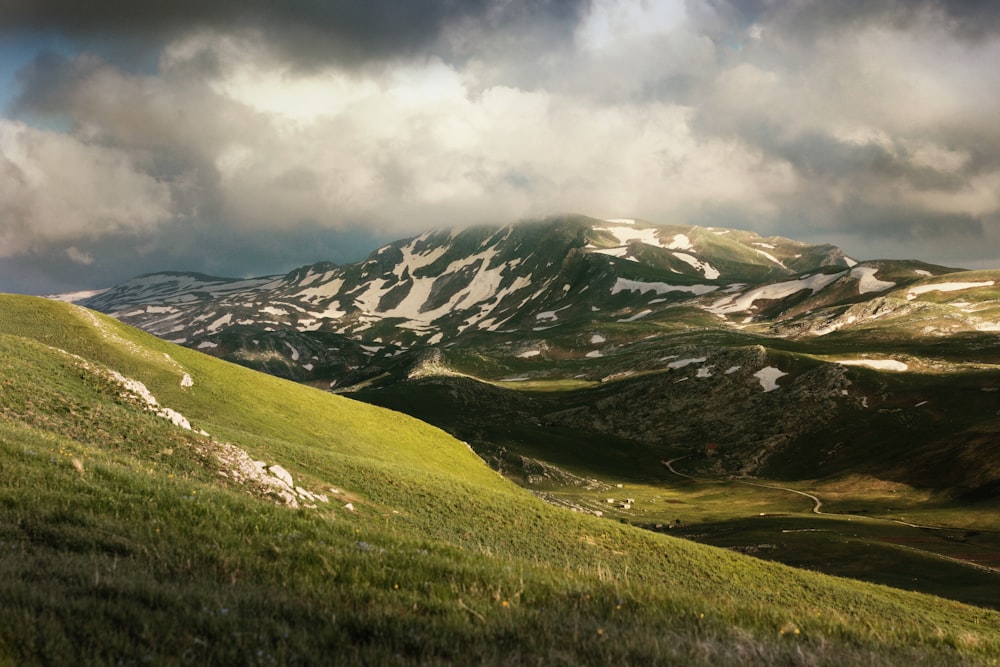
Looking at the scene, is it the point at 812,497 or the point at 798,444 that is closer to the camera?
the point at 812,497

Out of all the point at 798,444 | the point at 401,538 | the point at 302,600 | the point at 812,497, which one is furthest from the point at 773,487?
the point at 302,600

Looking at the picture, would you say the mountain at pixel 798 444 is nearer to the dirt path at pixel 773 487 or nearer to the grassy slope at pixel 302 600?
the dirt path at pixel 773 487

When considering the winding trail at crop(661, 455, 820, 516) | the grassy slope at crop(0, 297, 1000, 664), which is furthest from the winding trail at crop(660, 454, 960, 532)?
the grassy slope at crop(0, 297, 1000, 664)

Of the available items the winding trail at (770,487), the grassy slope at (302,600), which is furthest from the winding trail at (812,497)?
the grassy slope at (302,600)

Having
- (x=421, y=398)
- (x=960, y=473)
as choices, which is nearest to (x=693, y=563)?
(x=960, y=473)

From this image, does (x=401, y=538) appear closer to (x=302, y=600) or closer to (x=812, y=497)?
(x=302, y=600)

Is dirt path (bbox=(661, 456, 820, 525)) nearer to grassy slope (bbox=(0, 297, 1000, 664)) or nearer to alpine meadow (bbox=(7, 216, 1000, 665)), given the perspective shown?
alpine meadow (bbox=(7, 216, 1000, 665))

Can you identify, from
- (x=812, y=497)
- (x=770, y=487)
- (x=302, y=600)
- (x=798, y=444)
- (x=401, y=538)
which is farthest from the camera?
(x=798, y=444)

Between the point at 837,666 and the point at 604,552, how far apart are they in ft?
93.9

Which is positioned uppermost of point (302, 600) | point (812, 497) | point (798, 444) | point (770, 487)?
point (302, 600)

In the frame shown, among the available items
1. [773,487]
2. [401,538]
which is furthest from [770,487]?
[401,538]

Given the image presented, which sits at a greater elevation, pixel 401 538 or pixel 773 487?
pixel 401 538

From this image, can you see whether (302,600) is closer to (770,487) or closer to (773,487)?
(770,487)

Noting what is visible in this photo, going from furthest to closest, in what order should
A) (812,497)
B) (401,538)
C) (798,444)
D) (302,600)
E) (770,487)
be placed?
(798,444), (770,487), (812,497), (401,538), (302,600)
